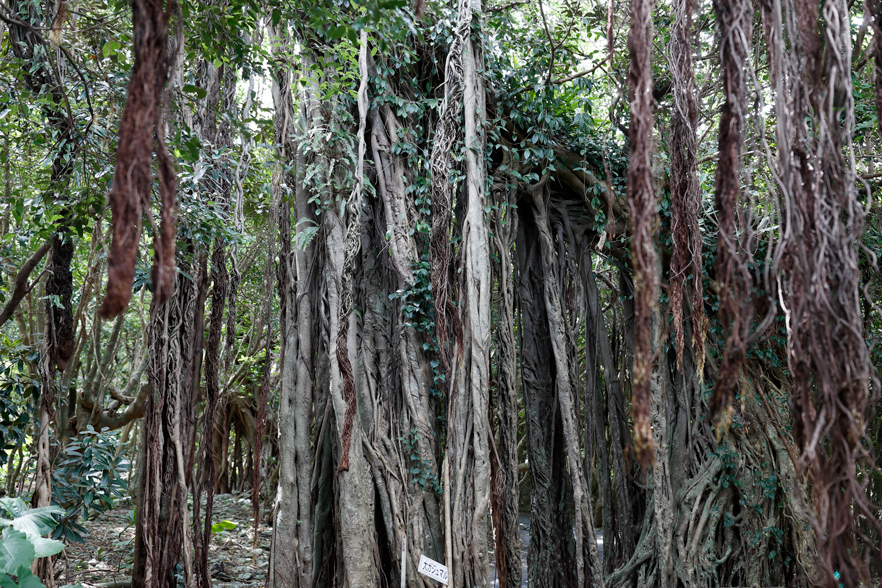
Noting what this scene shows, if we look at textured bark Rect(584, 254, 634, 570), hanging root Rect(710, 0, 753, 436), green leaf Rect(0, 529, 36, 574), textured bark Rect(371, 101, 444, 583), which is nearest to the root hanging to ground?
hanging root Rect(710, 0, 753, 436)

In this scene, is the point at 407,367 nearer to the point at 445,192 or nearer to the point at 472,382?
the point at 472,382

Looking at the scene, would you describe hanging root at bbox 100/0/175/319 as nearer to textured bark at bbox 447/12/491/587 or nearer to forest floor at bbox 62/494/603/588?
textured bark at bbox 447/12/491/587

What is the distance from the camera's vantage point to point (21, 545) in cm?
218

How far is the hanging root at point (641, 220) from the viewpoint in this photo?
987 mm

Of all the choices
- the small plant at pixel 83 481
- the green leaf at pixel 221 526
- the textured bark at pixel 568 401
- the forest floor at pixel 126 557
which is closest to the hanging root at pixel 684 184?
the textured bark at pixel 568 401

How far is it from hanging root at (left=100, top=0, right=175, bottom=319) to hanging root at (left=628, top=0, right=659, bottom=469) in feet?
2.48

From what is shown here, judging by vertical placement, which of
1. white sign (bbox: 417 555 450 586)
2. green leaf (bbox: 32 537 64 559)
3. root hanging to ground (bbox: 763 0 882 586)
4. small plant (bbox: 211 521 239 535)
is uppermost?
root hanging to ground (bbox: 763 0 882 586)

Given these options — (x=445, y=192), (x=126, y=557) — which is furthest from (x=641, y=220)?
(x=126, y=557)

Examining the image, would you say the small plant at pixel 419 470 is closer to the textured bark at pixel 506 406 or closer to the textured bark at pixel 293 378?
the textured bark at pixel 506 406

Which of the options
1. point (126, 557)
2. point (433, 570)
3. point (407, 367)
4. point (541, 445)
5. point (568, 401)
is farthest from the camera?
point (126, 557)

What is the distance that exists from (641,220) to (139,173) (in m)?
0.82

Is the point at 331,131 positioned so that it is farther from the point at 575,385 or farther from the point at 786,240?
the point at 786,240

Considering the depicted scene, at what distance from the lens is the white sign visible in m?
3.05

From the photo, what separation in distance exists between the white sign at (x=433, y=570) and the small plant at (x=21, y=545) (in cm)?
170
